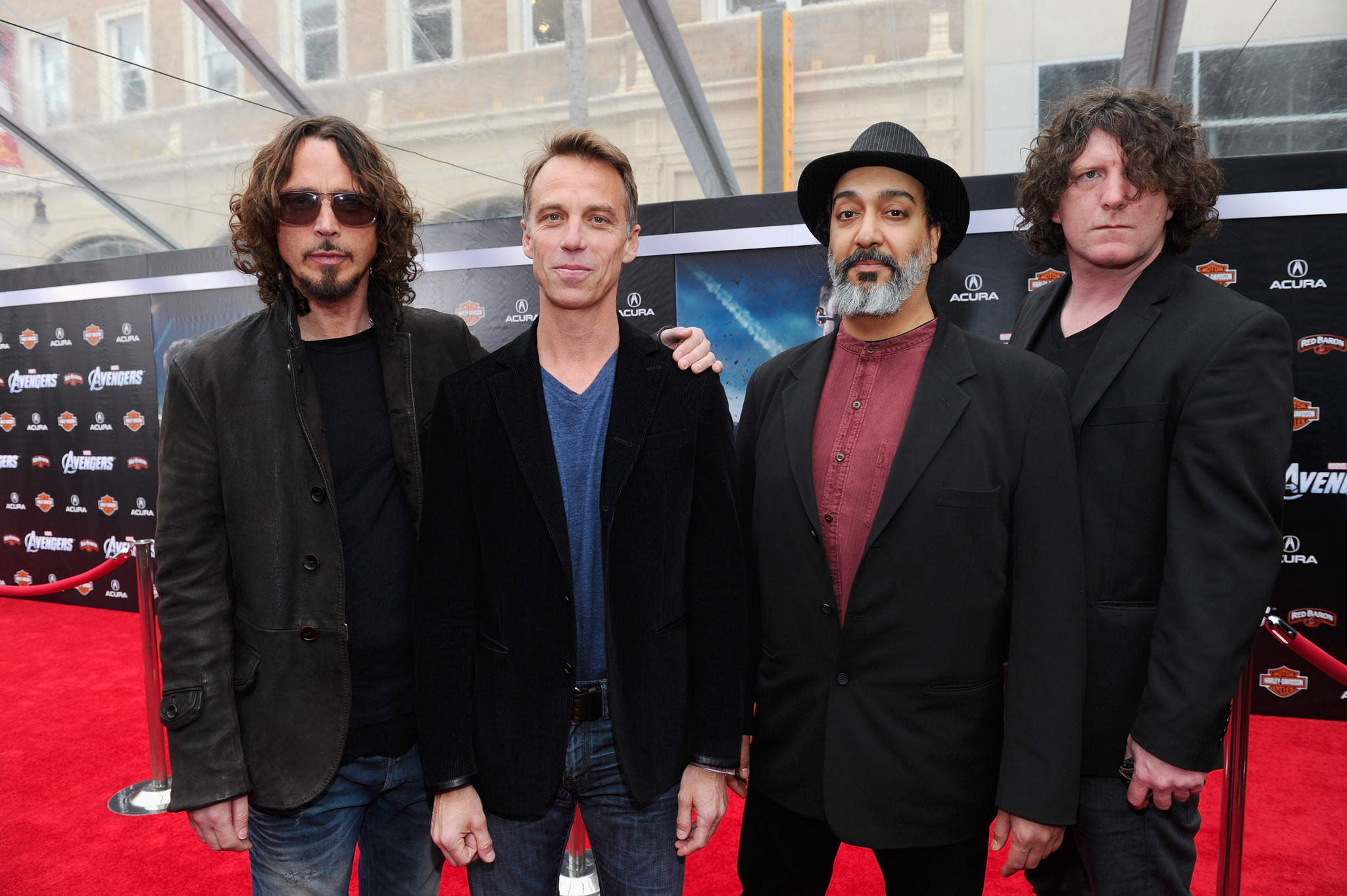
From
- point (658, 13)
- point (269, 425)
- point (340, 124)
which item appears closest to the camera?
point (269, 425)

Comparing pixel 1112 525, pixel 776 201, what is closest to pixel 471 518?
pixel 1112 525

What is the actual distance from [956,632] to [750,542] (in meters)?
0.49

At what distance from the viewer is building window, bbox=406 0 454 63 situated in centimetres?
582

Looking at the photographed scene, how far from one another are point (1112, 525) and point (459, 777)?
1.47 metres

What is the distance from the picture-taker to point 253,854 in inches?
72.4

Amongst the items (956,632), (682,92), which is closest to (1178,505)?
(956,632)

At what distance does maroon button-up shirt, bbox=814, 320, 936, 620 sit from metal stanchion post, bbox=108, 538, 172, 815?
3.42m

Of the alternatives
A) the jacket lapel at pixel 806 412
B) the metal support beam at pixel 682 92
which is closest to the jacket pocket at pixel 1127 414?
the jacket lapel at pixel 806 412

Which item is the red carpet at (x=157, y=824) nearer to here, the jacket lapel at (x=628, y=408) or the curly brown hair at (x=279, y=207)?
the jacket lapel at (x=628, y=408)

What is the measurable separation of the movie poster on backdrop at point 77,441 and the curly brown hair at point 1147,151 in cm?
693

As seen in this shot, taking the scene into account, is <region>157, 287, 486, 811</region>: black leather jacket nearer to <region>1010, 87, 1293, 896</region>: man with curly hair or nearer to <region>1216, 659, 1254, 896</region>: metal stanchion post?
<region>1010, 87, 1293, 896</region>: man with curly hair

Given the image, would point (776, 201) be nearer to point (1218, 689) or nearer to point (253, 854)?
point (1218, 689)

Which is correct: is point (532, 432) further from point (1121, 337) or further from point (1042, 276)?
point (1042, 276)

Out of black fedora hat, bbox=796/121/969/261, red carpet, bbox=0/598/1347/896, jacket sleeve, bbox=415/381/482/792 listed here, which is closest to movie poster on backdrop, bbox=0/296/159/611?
red carpet, bbox=0/598/1347/896
